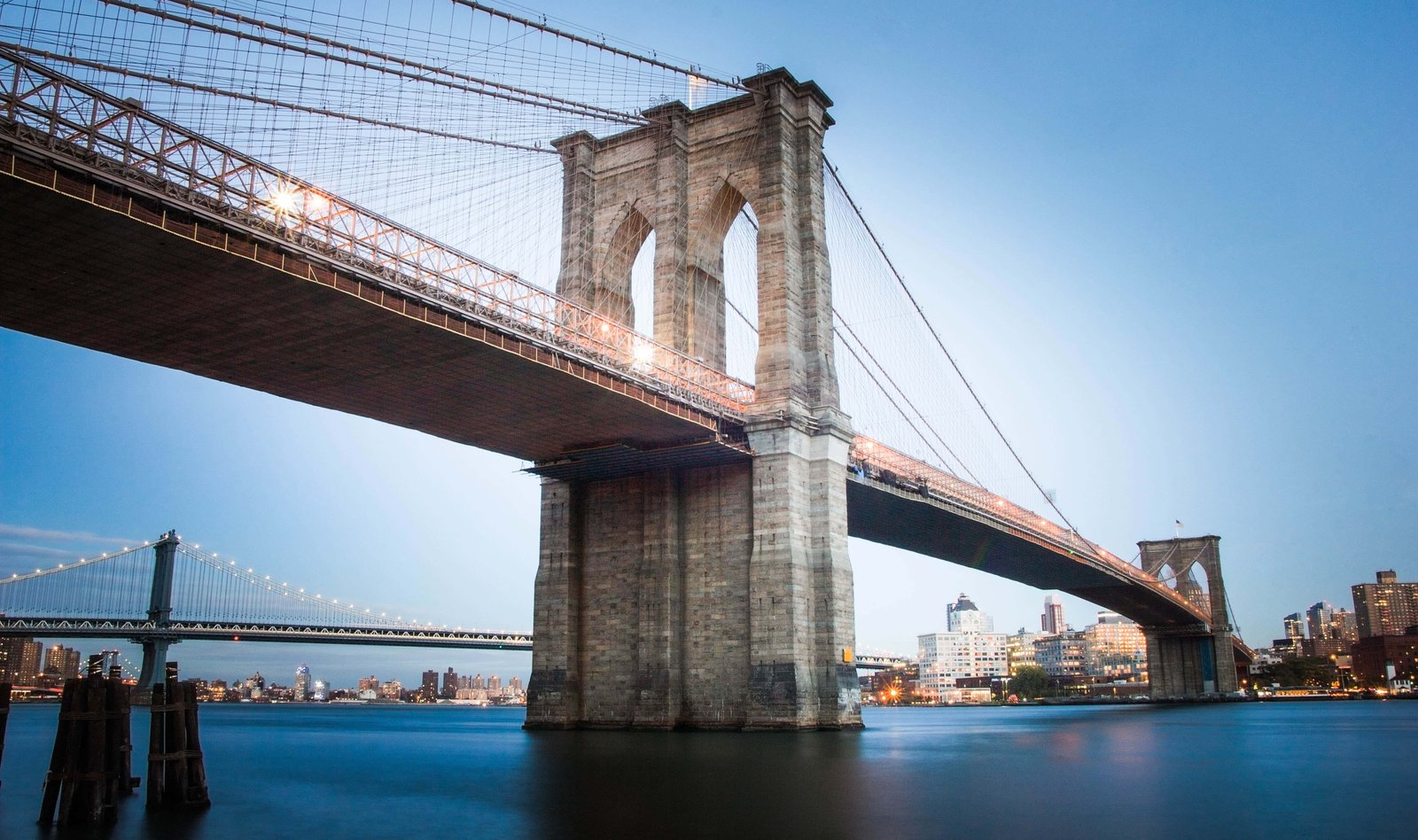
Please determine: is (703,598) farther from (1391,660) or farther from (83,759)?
(1391,660)

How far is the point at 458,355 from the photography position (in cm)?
3048

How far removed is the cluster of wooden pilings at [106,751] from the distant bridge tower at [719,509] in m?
22.4

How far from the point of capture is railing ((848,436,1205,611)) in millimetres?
46562

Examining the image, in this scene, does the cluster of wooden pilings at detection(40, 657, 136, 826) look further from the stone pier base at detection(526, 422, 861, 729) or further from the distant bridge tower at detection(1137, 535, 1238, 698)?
the distant bridge tower at detection(1137, 535, 1238, 698)

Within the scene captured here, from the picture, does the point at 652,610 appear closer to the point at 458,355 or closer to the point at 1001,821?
the point at 458,355

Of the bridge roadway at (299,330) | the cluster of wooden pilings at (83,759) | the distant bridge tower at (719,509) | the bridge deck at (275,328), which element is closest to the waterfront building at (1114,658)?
the distant bridge tower at (719,509)

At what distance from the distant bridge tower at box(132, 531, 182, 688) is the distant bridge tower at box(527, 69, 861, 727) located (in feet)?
190

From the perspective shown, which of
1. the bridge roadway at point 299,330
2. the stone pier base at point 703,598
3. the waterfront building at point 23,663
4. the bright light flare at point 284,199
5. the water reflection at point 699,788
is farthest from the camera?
the waterfront building at point 23,663

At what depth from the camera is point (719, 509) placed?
134 feet

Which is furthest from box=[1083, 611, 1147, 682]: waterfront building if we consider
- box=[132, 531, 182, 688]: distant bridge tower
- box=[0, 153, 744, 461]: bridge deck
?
box=[0, 153, 744, 461]: bridge deck

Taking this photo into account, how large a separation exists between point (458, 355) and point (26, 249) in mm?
10474

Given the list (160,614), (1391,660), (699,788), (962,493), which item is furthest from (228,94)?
(1391,660)

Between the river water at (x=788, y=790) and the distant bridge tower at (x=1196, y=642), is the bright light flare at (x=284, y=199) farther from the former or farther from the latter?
the distant bridge tower at (x=1196, y=642)

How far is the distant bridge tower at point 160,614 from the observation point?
295ft
